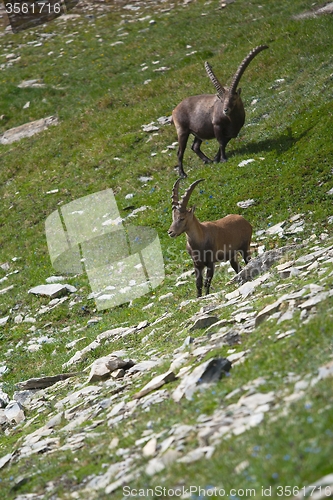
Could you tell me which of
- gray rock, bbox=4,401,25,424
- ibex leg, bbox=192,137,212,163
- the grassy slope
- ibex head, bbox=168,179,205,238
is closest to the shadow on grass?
the grassy slope

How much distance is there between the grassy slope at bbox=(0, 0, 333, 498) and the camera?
22.8ft

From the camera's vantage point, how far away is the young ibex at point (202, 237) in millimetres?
13266

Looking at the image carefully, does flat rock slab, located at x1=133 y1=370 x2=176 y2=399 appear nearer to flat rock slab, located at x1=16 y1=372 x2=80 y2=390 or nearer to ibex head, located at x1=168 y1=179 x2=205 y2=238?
flat rock slab, located at x1=16 y1=372 x2=80 y2=390

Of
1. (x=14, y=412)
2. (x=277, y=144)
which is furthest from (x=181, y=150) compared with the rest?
(x=14, y=412)

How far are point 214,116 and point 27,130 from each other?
43.6 ft

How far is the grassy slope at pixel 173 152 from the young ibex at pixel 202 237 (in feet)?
3.68

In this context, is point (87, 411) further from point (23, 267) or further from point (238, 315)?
point (23, 267)

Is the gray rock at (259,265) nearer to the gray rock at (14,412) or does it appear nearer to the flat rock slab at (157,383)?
the flat rock slab at (157,383)

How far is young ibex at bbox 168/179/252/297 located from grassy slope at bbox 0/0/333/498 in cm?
112

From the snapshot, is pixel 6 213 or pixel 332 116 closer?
pixel 332 116

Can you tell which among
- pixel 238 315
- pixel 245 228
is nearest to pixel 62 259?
pixel 245 228

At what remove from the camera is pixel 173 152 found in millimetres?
23906

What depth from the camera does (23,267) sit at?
20.4m

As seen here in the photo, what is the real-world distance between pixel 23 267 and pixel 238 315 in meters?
12.2
